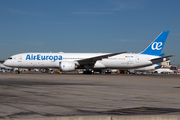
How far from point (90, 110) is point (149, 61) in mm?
43776

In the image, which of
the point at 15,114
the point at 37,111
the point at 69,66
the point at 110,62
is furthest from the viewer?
the point at 110,62

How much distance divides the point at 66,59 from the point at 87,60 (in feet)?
13.8

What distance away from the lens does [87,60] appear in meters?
44.9

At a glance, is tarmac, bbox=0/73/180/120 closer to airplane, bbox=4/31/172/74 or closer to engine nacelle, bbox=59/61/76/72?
engine nacelle, bbox=59/61/76/72

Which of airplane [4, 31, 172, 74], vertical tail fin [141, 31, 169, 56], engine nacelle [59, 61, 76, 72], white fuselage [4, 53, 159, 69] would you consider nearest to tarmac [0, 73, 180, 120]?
engine nacelle [59, 61, 76, 72]

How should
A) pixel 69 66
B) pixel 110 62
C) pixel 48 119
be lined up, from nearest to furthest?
pixel 48 119 → pixel 69 66 → pixel 110 62

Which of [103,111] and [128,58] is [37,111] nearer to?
[103,111]

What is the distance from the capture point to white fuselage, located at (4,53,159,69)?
4481 centimetres

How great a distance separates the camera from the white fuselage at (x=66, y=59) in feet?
147

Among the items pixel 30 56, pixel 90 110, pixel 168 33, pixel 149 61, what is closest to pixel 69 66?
pixel 30 56

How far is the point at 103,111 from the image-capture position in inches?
308

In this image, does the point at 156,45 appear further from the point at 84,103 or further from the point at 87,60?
the point at 84,103

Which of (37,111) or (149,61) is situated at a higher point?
(149,61)

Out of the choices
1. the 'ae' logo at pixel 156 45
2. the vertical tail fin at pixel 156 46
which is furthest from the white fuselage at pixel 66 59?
the 'ae' logo at pixel 156 45
